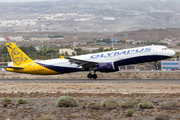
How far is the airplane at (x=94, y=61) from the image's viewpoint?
47.2 meters

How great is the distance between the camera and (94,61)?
161ft

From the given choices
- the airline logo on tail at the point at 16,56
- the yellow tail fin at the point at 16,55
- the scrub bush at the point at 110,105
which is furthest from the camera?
the airline logo on tail at the point at 16,56

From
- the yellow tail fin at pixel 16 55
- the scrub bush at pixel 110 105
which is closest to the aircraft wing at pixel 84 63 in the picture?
the yellow tail fin at pixel 16 55

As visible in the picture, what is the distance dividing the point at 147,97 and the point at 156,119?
924cm

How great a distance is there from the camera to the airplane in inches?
1858

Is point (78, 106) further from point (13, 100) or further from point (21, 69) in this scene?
point (21, 69)

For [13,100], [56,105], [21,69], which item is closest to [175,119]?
[56,105]

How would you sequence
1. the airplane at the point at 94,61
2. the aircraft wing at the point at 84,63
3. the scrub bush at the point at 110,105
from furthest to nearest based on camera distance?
the aircraft wing at the point at 84,63, the airplane at the point at 94,61, the scrub bush at the point at 110,105

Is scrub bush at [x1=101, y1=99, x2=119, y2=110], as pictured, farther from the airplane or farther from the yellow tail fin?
the yellow tail fin

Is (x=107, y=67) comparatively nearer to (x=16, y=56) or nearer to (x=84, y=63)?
(x=84, y=63)

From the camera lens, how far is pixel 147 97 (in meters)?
28.8

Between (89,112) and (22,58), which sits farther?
(22,58)

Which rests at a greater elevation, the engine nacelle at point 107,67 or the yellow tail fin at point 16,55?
the yellow tail fin at point 16,55

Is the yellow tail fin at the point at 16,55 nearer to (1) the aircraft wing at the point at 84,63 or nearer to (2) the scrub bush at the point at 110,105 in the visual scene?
(1) the aircraft wing at the point at 84,63
